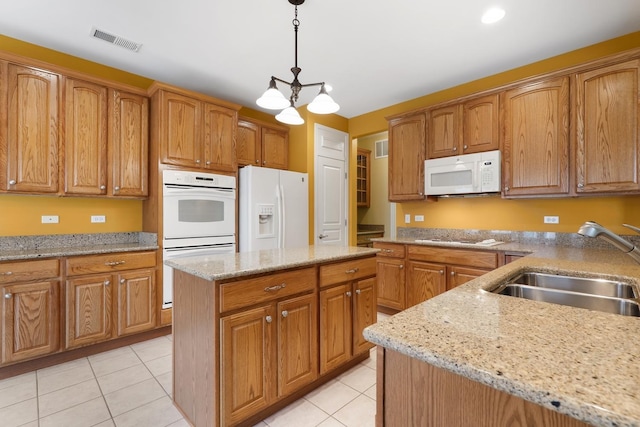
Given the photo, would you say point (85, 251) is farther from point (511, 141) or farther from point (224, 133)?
point (511, 141)

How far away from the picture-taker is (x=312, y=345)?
192 cm

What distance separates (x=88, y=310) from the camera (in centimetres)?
250

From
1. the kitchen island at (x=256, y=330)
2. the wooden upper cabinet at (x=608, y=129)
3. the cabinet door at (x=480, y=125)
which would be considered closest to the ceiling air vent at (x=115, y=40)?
the kitchen island at (x=256, y=330)

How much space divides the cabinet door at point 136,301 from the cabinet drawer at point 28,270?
1.49 feet

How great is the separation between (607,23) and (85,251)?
4.66 metres

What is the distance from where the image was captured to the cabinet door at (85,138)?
2.62 metres

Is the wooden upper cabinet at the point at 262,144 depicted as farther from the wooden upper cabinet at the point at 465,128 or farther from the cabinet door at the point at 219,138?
the wooden upper cabinet at the point at 465,128

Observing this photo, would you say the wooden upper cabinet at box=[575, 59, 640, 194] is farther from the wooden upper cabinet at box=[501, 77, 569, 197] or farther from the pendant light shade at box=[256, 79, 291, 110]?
the pendant light shade at box=[256, 79, 291, 110]

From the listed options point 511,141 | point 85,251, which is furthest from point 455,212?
point 85,251

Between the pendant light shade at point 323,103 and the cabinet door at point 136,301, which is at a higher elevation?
the pendant light shade at point 323,103

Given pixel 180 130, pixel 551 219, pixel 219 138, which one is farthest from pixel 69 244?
pixel 551 219

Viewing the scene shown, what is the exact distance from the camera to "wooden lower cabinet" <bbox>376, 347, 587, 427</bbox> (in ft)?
1.86

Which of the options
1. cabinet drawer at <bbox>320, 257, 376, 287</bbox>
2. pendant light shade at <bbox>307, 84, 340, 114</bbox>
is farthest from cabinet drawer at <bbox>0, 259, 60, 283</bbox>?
pendant light shade at <bbox>307, 84, 340, 114</bbox>

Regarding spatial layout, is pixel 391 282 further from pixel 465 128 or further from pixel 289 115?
pixel 289 115
